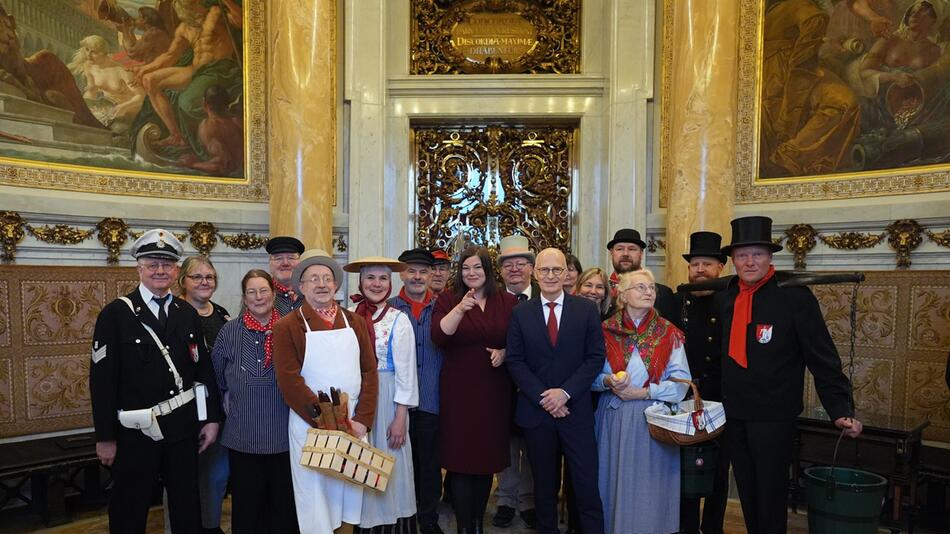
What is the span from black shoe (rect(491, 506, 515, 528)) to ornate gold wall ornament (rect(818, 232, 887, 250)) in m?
4.21

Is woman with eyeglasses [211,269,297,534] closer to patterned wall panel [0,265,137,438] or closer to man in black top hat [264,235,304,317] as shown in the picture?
man in black top hat [264,235,304,317]

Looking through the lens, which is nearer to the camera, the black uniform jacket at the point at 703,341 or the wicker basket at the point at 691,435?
the wicker basket at the point at 691,435

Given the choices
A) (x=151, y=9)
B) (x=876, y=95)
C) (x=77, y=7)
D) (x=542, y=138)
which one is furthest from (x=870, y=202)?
(x=77, y=7)

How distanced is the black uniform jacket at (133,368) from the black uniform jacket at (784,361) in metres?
3.04

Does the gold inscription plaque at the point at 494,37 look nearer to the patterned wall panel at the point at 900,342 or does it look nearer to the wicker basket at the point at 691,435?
the patterned wall panel at the point at 900,342

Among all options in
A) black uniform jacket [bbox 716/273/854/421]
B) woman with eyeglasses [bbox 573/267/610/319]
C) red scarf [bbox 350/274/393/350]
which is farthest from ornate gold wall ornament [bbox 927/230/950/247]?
red scarf [bbox 350/274/393/350]

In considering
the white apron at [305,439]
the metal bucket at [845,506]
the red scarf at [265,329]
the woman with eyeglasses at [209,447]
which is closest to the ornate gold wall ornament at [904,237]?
the metal bucket at [845,506]

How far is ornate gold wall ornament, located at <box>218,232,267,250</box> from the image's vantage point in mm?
6523

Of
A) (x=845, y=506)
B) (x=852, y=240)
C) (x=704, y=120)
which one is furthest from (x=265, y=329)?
(x=852, y=240)

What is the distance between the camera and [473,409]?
11.4ft

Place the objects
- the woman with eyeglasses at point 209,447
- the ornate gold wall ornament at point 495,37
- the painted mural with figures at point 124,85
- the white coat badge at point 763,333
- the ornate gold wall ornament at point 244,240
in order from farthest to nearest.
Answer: the ornate gold wall ornament at point 495,37 < the ornate gold wall ornament at point 244,240 < the painted mural with figures at point 124,85 < the woman with eyeglasses at point 209,447 < the white coat badge at point 763,333

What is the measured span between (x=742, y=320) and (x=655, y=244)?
12.0ft

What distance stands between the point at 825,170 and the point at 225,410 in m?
6.00

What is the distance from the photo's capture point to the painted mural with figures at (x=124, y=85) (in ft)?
17.9
